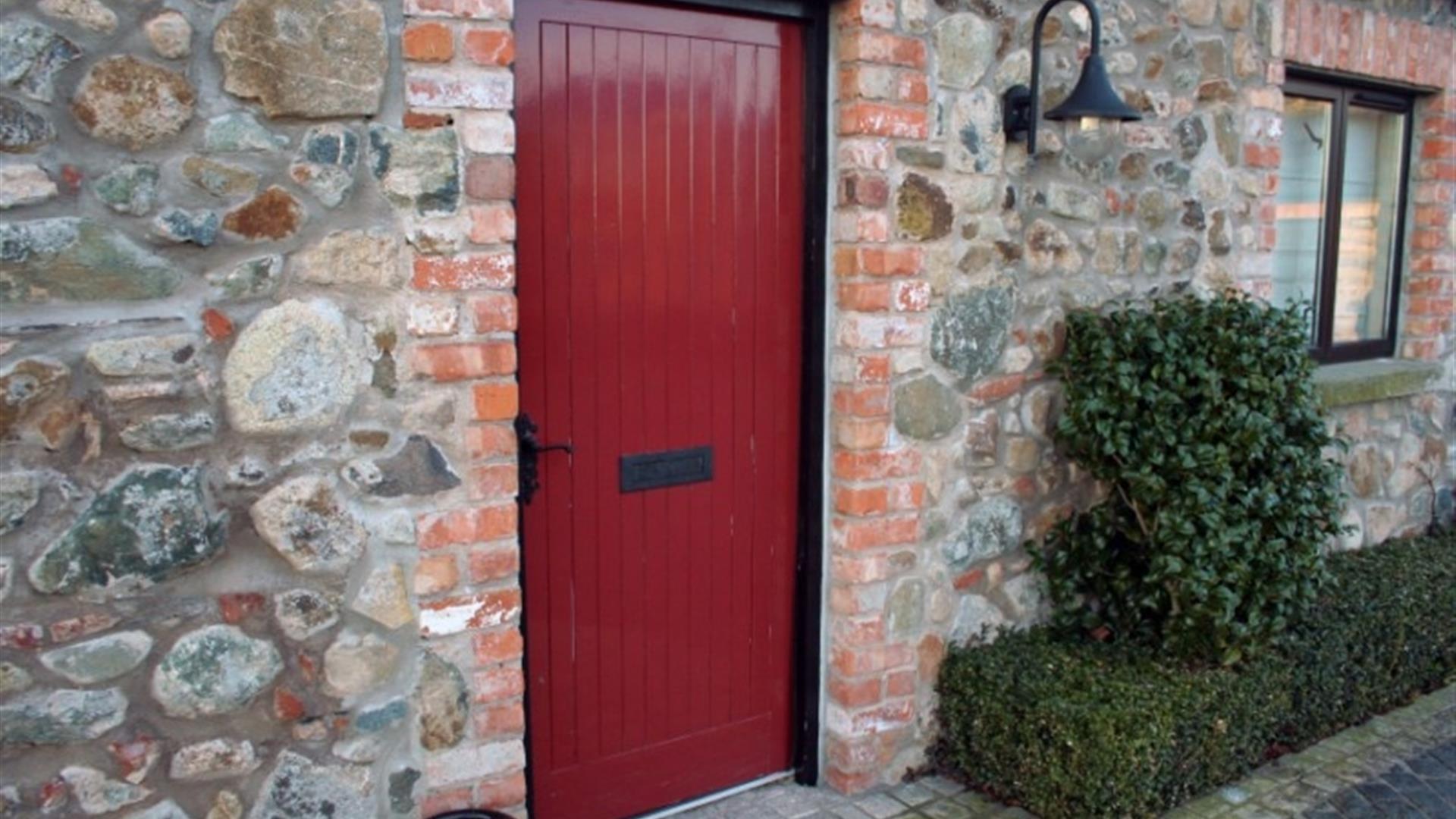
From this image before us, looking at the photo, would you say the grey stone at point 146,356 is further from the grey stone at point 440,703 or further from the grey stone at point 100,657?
the grey stone at point 440,703

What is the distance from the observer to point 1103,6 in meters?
3.74

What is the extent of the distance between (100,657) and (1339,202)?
5123 millimetres

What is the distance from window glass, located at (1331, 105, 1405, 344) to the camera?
5.29 metres

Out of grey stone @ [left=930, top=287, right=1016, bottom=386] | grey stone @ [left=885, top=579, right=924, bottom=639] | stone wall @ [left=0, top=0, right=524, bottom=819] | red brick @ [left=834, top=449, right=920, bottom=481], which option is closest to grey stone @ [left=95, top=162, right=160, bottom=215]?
stone wall @ [left=0, top=0, right=524, bottom=819]

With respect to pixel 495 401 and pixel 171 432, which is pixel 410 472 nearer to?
pixel 495 401

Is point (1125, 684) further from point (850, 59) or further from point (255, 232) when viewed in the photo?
point (255, 232)

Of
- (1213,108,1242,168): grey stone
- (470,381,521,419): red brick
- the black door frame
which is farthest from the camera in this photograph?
(1213,108,1242,168): grey stone

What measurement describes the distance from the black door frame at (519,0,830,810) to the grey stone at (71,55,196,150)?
1364mm

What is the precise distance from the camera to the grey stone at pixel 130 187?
2.24m

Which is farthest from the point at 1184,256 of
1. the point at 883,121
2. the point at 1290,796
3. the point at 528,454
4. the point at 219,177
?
the point at 219,177

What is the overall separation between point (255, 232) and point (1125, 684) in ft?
8.83

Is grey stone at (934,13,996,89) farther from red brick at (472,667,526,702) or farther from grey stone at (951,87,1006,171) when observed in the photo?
red brick at (472,667,526,702)

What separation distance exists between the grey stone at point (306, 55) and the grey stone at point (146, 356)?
1.66 ft

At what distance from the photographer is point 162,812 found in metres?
2.41
